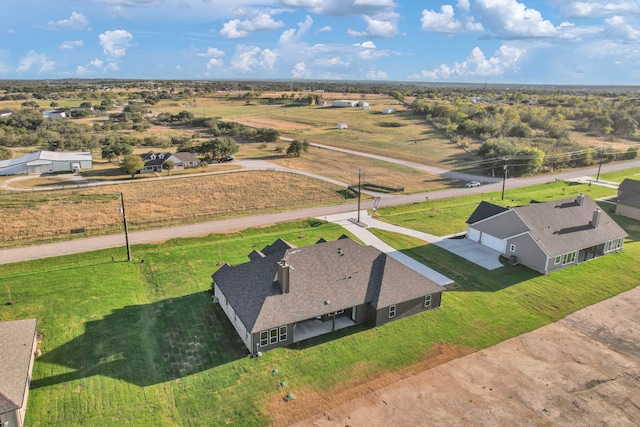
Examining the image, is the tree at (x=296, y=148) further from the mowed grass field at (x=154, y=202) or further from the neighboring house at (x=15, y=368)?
the neighboring house at (x=15, y=368)

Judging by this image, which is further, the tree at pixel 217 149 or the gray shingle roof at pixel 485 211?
the tree at pixel 217 149

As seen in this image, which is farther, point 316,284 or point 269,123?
point 269,123

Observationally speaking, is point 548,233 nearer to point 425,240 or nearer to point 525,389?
point 425,240

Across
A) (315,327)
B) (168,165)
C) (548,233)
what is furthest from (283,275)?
(168,165)

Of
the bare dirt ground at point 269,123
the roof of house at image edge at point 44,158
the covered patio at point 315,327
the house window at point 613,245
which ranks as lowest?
the covered patio at point 315,327

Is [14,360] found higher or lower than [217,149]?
lower

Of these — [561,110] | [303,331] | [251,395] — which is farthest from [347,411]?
[561,110]

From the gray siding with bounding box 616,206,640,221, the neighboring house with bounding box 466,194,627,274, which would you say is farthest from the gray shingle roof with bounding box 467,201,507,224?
the gray siding with bounding box 616,206,640,221

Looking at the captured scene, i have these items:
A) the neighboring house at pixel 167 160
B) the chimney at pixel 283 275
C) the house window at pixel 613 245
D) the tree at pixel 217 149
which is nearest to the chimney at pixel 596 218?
the house window at pixel 613 245
